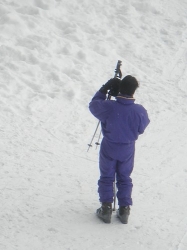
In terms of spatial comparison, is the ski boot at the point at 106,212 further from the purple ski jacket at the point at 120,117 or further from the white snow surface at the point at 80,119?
the purple ski jacket at the point at 120,117

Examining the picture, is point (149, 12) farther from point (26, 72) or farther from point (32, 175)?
point (32, 175)

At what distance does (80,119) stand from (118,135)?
10.4 feet

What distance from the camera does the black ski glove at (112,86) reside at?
5832 millimetres

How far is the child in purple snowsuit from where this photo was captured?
18.8 feet

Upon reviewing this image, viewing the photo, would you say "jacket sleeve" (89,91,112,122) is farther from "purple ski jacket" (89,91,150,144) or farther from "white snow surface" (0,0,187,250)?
"white snow surface" (0,0,187,250)

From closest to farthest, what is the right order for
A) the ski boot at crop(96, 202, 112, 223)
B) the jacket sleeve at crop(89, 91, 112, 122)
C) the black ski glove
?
the jacket sleeve at crop(89, 91, 112, 122)
the black ski glove
the ski boot at crop(96, 202, 112, 223)

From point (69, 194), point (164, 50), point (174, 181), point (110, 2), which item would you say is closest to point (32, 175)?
point (69, 194)

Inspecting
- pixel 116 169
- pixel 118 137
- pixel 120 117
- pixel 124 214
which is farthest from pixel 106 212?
pixel 120 117

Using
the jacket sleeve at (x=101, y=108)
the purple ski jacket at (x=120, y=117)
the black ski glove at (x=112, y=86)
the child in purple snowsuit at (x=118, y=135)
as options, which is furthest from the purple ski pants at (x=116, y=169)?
the black ski glove at (x=112, y=86)

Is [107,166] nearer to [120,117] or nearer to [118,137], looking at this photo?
[118,137]

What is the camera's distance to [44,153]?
7656 millimetres

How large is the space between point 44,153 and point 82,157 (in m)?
0.61

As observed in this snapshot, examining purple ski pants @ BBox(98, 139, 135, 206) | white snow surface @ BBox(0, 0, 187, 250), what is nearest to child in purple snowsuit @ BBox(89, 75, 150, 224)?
purple ski pants @ BBox(98, 139, 135, 206)

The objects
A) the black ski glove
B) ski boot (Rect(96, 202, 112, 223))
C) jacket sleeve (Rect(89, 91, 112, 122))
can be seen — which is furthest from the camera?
ski boot (Rect(96, 202, 112, 223))
